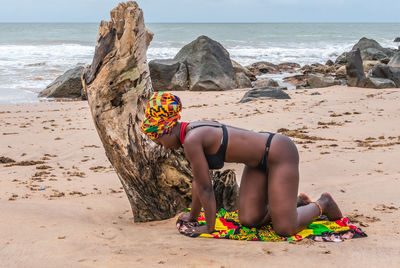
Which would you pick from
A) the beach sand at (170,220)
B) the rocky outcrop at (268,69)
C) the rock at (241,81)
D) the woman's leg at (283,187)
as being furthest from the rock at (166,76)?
the woman's leg at (283,187)

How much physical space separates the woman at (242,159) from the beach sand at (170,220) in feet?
0.96

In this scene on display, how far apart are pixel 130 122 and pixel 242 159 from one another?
126 cm

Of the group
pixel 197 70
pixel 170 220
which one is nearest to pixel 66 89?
pixel 197 70

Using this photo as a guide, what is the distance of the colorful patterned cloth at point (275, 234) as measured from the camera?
11.8ft

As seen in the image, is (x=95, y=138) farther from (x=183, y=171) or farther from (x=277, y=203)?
(x=277, y=203)

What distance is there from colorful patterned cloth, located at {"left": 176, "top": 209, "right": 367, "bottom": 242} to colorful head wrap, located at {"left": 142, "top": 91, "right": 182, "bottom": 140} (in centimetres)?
90

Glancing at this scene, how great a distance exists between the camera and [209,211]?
3.58m

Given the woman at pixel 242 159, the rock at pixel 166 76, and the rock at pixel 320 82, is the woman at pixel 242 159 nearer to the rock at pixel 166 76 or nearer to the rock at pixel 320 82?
the rock at pixel 166 76

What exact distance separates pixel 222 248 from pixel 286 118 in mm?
6833

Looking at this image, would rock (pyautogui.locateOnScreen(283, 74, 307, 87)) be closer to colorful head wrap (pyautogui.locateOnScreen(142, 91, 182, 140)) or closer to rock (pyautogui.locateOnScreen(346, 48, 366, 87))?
rock (pyautogui.locateOnScreen(346, 48, 366, 87))

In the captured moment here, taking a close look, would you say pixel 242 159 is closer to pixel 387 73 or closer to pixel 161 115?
pixel 161 115

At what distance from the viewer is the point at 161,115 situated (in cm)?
353

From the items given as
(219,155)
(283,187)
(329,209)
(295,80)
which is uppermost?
(219,155)

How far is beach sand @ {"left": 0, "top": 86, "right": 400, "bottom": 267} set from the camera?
10.3 ft
